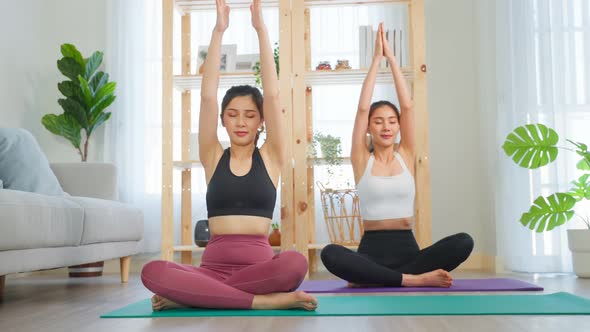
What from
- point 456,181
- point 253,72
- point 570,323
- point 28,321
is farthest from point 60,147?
point 570,323

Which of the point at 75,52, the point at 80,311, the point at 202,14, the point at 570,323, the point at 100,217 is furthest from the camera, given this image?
the point at 202,14

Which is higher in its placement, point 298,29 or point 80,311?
point 298,29

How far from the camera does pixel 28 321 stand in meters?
2.04

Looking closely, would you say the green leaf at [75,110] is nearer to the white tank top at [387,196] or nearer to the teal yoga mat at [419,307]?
the white tank top at [387,196]

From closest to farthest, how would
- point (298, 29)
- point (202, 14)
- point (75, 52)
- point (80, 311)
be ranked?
point (80, 311) → point (298, 29) → point (75, 52) → point (202, 14)

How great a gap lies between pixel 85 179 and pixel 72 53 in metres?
1.07

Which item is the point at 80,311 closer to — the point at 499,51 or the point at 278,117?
the point at 278,117

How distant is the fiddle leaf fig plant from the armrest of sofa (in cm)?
230

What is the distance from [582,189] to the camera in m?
3.81

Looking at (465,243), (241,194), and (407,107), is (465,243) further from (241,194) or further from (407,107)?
(241,194)

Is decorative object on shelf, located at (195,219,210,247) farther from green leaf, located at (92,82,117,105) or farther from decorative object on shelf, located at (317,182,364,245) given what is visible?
green leaf, located at (92,82,117,105)

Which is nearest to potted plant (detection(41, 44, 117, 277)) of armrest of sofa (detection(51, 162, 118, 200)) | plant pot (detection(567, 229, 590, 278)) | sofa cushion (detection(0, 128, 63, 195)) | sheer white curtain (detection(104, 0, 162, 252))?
sheer white curtain (detection(104, 0, 162, 252))

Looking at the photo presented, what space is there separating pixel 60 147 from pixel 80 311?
2934mm

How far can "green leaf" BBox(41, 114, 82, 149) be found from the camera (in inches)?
184
